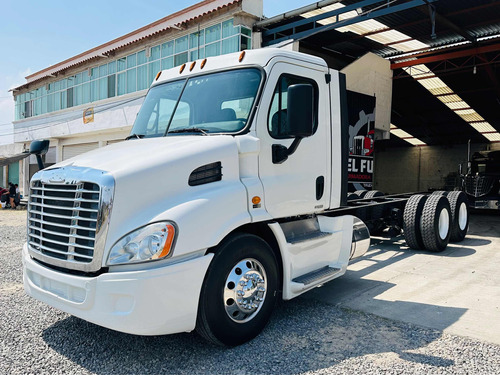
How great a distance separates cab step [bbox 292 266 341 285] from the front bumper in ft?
4.33

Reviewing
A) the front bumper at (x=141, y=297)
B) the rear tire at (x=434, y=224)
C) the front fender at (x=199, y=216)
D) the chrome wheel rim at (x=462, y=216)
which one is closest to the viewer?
the front bumper at (x=141, y=297)

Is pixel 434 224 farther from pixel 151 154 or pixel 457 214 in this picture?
pixel 151 154

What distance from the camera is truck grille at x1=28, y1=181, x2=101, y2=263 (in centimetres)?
332

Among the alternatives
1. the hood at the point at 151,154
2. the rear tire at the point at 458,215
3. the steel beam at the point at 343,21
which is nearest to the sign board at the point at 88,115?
the steel beam at the point at 343,21

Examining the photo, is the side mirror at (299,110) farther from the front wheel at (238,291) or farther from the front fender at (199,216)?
the front wheel at (238,291)

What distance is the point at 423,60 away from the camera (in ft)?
64.0

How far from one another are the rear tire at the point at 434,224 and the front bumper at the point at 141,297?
234 inches

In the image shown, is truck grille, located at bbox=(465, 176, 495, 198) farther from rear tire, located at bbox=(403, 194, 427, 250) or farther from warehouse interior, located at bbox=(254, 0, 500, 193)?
rear tire, located at bbox=(403, 194, 427, 250)

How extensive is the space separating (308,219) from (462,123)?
30767 millimetres

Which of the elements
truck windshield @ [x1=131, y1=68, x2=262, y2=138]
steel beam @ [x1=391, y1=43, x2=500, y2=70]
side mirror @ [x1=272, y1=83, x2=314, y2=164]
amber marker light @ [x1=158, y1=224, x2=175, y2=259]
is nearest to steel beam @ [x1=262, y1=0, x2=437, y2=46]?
steel beam @ [x1=391, y1=43, x2=500, y2=70]

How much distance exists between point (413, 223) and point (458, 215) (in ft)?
5.55

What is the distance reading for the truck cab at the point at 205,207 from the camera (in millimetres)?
3236

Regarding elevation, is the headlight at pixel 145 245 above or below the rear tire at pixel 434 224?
→ above

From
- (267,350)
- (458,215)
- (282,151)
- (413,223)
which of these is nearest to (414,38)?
(458,215)
